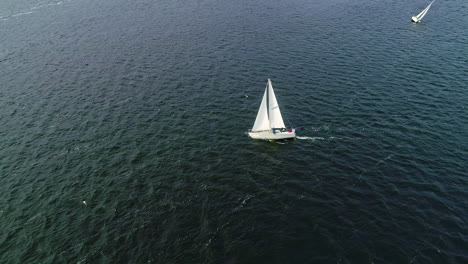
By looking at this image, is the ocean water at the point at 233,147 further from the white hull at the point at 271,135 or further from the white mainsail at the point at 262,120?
the white mainsail at the point at 262,120

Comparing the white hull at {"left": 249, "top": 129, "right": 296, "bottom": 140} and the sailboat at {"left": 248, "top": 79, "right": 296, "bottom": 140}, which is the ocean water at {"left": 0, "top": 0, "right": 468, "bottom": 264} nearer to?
the white hull at {"left": 249, "top": 129, "right": 296, "bottom": 140}

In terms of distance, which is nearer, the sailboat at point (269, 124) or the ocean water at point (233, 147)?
the ocean water at point (233, 147)

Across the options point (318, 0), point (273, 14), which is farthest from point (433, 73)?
point (318, 0)

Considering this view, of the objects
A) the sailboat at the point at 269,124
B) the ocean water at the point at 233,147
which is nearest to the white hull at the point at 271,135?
the sailboat at the point at 269,124

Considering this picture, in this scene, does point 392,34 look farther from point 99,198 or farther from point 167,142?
point 99,198

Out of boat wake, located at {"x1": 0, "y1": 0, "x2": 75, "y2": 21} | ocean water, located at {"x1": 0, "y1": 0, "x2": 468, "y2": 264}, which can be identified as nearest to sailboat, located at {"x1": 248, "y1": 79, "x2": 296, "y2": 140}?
ocean water, located at {"x1": 0, "y1": 0, "x2": 468, "y2": 264}

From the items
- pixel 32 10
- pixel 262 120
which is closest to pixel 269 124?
pixel 262 120

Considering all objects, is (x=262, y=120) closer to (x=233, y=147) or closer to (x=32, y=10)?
(x=233, y=147)
